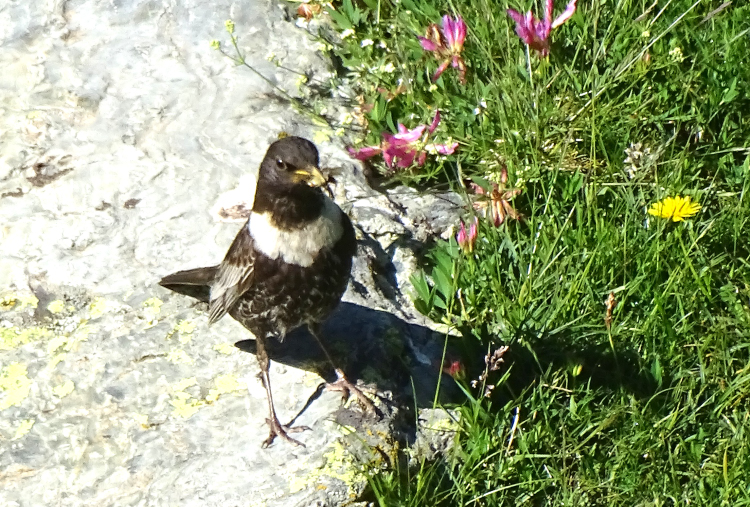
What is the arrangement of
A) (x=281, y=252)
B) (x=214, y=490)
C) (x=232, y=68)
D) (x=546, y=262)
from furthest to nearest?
(x=232, y=68), (x=546, y=262), (x=281, y=252), (x=214, y=490)

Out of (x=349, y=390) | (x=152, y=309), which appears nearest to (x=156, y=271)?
(x=152, y=309)

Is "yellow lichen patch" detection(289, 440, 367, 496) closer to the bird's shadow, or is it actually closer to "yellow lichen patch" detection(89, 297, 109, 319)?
the bird's shadow

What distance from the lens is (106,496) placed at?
10.8 feet

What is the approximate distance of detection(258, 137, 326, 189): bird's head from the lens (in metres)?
3.40

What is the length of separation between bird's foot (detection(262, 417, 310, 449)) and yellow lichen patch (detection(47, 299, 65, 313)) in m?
1.12

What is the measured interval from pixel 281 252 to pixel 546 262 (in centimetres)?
112

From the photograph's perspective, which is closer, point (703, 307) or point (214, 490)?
point (214, 490)

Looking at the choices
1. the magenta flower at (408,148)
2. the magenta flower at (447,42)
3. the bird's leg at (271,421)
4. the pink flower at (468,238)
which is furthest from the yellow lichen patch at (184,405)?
the magenta flower at (447,42)

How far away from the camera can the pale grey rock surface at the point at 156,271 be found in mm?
3395

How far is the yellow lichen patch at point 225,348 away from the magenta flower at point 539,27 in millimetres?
1908

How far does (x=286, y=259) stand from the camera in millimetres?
3578

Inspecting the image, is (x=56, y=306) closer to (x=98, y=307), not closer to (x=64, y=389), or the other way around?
(x=98, y=307)

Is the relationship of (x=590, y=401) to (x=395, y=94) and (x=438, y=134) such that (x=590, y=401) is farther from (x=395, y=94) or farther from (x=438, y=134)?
(x=395, y=94)

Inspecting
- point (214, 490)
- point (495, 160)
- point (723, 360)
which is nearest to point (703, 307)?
point (723, 360)
